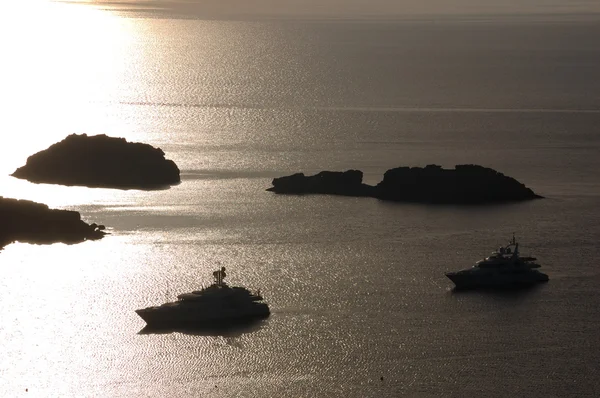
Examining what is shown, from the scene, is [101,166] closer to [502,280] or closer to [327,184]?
[327,184]

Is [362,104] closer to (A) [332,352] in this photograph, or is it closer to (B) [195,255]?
(B) [195,255]

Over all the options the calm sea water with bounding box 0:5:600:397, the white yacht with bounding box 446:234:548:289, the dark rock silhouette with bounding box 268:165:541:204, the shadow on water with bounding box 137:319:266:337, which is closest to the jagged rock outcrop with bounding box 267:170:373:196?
the dark rock silhouette with bounding box 268:165:541:204

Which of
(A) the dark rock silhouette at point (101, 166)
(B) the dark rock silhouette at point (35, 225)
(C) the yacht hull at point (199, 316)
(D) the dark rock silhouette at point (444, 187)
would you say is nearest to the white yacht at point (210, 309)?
(C) the yacht hull at point (199, 316)

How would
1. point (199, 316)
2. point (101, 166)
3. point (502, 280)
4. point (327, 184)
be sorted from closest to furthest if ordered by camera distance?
point (199, 316)
point (502, 280)
point (327, 184)
point (101, 166)

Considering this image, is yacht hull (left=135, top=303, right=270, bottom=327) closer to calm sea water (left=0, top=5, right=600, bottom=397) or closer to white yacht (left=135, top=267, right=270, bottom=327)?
white yacht (left=135, top=267, right=270, bottom=327)

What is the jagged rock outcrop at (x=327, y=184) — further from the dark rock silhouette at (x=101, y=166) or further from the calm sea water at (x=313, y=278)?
the dark rock silhouette at (x=101, y=166)

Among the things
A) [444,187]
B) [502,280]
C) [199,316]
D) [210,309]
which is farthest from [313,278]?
[444,187]
